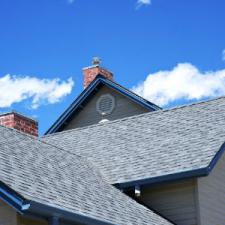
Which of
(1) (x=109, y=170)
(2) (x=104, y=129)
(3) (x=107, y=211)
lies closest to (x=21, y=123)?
(2) (x=104, y=129)

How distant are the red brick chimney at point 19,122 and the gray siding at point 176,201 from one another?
5.54m

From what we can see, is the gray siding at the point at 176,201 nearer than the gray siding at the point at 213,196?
Yes

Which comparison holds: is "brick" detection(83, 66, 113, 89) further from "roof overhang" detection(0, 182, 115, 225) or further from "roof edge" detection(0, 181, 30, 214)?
"roof edge" detection(0, 181, 30, 214)

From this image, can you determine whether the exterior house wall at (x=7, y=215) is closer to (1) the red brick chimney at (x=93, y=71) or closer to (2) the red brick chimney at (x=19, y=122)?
(2) the red brick chimney at (x=19, y=122)

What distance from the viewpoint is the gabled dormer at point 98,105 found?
26.6 meters

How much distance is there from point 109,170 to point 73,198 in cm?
489

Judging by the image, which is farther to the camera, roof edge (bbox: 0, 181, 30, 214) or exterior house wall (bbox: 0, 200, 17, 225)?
exterior house wall (bbox: 0, 200, 17, 225)

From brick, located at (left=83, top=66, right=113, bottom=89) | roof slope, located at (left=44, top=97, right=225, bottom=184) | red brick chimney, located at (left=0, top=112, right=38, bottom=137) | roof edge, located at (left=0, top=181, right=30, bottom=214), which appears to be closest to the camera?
roof edge, located at (left=0, top=181, right=30, bottom=214)

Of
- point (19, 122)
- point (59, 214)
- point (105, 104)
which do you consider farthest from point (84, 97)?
point (59, 214)

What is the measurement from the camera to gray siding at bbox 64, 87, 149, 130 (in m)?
26.5

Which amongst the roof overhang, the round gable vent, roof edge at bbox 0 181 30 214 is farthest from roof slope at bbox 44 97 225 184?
roof edge at bbox 0 181 30 214

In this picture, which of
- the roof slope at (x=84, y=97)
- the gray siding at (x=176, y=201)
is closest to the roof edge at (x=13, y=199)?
the gray siding at (x=176, y=201)

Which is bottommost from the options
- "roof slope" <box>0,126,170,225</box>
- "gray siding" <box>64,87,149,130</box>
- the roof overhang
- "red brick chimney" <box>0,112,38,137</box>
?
the roof overhang

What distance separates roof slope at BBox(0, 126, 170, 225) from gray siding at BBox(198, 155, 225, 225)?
4.02ft
